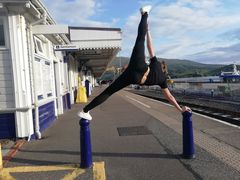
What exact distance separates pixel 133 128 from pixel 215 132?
2373 millimetres

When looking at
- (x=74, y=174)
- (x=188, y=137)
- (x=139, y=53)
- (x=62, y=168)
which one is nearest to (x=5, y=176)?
(x=62, y=168)

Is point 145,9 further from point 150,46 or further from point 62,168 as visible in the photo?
point 62,168

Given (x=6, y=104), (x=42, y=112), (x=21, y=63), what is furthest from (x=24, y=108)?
(x=42, y=112)

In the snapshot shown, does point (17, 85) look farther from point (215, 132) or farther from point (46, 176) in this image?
point (215, 132)

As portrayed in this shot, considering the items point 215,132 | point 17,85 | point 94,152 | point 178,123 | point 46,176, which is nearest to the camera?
point 46,176

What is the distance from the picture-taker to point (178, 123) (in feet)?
37.1

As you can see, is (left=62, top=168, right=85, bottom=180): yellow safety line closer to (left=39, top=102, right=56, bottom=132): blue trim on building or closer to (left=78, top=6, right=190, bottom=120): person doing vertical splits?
(left=78, top=6, right=190, bottom=120): person doing vertical splits

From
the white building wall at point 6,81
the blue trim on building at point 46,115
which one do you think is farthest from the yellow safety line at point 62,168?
the blue trim on building at point 46,115

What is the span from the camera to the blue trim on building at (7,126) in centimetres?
884

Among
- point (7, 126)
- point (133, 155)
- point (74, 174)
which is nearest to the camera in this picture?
point (74, 174)

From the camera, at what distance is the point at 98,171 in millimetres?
5848

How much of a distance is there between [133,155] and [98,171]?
122 centimetres

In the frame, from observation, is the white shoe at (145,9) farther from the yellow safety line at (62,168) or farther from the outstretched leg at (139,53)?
the yellow safety line at (62,168)

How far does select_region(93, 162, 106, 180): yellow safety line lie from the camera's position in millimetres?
5523
